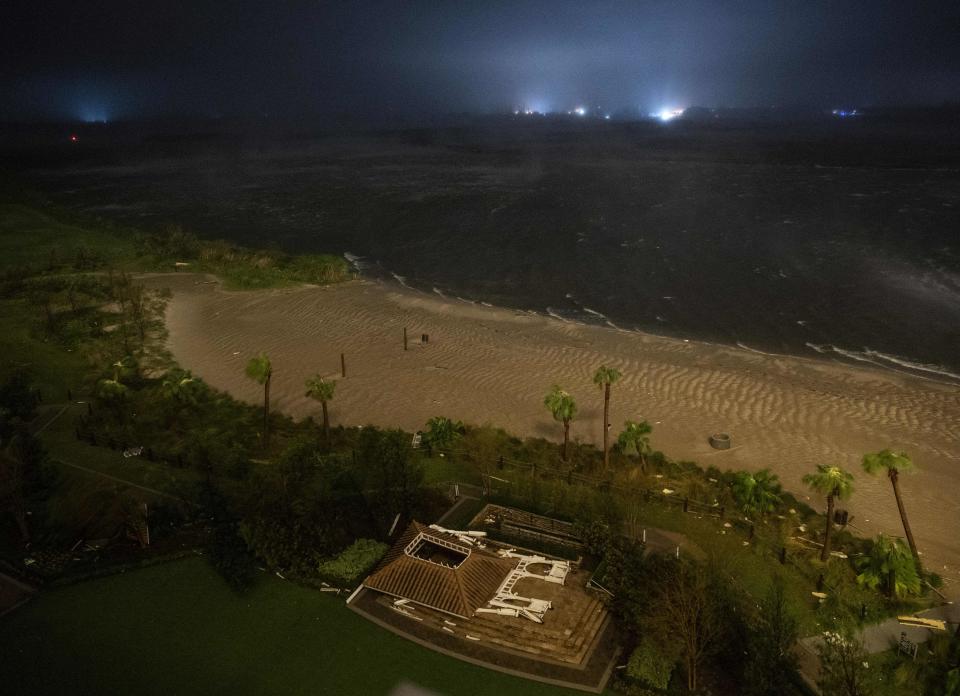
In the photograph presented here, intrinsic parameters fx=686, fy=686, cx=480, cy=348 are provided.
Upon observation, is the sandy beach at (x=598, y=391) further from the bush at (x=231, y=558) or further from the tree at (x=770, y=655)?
the bush at (x=231, y=558)

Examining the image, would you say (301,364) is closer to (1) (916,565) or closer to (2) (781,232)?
(1) (916,565)

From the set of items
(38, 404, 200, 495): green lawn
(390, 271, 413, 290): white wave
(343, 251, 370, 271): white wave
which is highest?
(38, 404, 200, 495): green lawn

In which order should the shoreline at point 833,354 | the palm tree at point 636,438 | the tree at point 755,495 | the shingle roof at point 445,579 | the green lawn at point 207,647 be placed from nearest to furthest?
the green lawn at point 207,647 → the shingle roof at point 445,579 → the tree at point 755,495 → the palm tree at point 636,438 → the shoreline at point 833,354

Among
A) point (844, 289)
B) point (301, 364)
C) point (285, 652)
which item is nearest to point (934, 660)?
point (285, 652)

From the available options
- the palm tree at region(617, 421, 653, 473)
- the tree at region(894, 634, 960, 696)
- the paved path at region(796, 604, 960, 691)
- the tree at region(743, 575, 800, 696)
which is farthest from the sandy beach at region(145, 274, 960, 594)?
the tree at region(743, 575, 800, 696)

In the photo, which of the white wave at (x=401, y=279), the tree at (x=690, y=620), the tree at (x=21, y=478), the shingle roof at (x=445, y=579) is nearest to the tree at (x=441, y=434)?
the shingle roof at (x=445, y=579)

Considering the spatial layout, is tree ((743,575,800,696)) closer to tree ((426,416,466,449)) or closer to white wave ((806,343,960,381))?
tree ((426,416,466,449))
